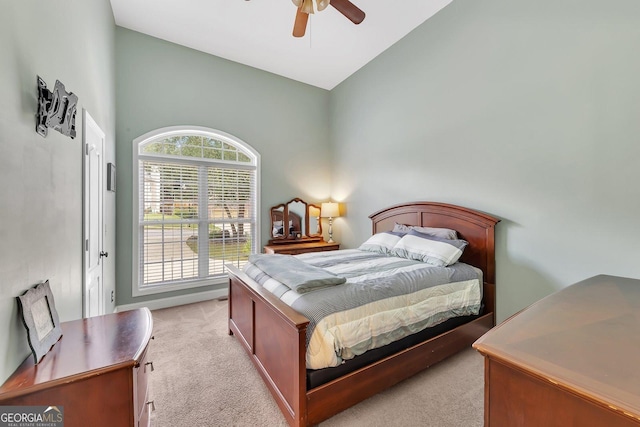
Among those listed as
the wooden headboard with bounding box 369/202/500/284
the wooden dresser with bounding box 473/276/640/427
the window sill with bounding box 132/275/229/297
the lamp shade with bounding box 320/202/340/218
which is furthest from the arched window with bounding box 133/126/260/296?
the wooden dresser with bounding box 473/276/640/427

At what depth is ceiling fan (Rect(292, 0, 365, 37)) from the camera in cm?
213

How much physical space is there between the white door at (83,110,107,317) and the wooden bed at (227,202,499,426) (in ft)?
3.56

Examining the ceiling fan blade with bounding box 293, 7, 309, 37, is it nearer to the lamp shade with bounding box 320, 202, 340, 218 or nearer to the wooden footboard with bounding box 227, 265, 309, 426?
the wooden footboard with bounding box 227, 265, 309, 426

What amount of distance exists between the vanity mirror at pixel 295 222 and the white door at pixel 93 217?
2.24 m

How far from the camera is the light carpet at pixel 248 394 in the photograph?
1654mm

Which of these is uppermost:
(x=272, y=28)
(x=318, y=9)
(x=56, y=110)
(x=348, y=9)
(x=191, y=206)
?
(x=272, y=28)

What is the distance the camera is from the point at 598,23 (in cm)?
198

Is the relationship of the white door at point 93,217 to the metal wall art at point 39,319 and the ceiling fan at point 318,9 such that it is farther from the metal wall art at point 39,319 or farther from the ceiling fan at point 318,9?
the ceiling fan at point 318,9

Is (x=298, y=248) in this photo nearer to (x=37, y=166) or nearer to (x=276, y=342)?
(x=276, y=342)

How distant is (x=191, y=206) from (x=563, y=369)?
395 cm

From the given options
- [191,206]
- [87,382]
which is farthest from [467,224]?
[191,206]

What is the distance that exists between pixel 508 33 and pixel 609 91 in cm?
103

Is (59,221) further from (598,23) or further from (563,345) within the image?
(598,23)

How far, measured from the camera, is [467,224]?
2.78 metres
